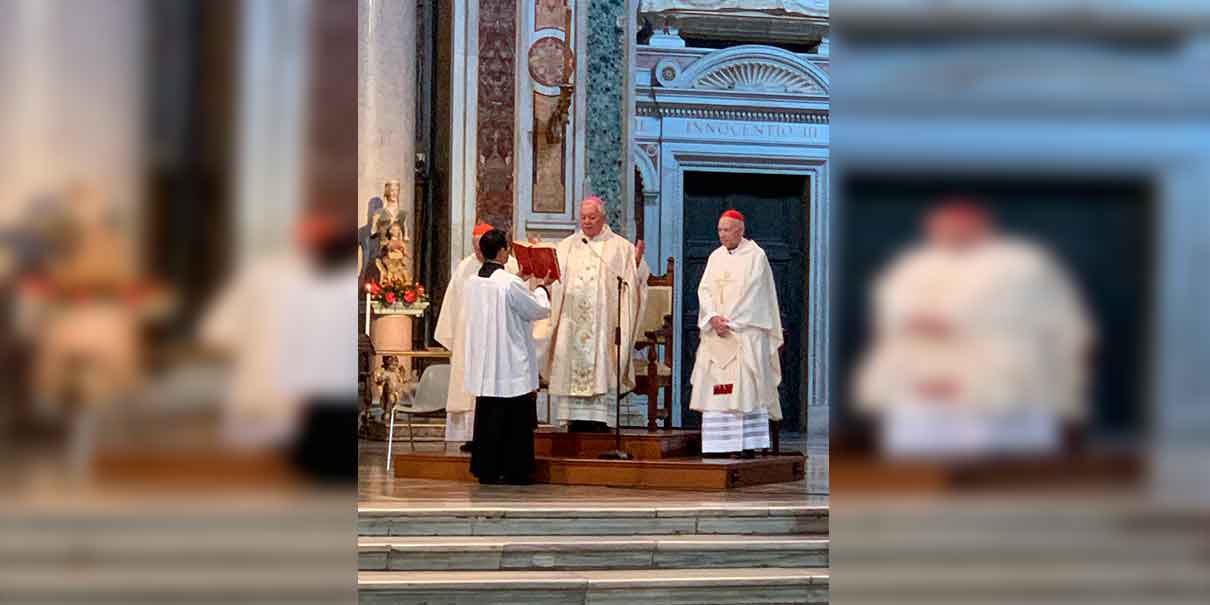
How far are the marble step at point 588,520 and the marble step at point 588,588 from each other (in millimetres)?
400

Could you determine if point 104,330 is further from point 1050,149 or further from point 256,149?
point 1050,149

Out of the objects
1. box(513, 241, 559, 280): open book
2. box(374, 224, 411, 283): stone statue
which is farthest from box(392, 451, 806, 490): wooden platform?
box(374, 224, 411, 283): stone statue

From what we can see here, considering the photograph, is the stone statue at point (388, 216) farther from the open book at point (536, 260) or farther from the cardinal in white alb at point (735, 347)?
the cardinal in white alb at point (735, 347)

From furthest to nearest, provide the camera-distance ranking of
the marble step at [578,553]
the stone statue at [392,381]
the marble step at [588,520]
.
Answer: the stone statue at [392,381]
the marble step at [588,520]
the marble step at [578,553]

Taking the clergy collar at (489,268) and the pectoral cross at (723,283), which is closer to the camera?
the clergy collar at (489,268)

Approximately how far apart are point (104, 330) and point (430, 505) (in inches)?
238

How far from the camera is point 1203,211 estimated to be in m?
1.03

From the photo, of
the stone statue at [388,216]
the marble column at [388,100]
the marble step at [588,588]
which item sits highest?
the marble column at [388,100]

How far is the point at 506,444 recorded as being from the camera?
8.73m

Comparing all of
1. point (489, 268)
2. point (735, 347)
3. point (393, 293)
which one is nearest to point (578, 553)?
point (489, 268)

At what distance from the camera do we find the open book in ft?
28.4

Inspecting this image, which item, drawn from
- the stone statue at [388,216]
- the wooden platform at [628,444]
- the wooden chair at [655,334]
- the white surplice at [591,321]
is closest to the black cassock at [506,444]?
the wooden platform at [628,444]

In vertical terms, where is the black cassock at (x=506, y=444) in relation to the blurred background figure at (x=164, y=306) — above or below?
below

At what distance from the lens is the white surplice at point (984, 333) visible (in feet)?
3.37
